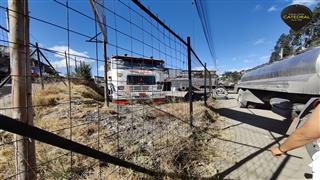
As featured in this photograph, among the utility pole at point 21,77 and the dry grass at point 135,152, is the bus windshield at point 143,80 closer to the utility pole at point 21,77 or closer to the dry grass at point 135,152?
the dry grass at point 135,152

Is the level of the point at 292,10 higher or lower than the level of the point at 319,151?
higher

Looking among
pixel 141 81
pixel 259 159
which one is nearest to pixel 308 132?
pixel 259 159

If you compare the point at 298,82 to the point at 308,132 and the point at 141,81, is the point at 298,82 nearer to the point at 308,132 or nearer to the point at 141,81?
the point at 308,132

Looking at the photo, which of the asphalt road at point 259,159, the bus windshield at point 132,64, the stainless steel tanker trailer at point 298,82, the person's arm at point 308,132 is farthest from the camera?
the bus windshield at point 132,64

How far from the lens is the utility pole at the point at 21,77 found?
6.31ft

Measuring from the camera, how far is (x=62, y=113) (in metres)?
7.03

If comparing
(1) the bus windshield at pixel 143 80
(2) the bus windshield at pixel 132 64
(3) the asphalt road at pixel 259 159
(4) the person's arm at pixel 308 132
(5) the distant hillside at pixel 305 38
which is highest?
(5) the distant hillside at pixel 305 38

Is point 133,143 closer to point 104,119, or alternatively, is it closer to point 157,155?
point 157,155

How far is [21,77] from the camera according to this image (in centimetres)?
197

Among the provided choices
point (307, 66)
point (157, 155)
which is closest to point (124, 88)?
point (157, 155)

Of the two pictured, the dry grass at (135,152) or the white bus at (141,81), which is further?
the white bus at (141,81)

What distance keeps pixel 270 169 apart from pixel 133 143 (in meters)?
2.46

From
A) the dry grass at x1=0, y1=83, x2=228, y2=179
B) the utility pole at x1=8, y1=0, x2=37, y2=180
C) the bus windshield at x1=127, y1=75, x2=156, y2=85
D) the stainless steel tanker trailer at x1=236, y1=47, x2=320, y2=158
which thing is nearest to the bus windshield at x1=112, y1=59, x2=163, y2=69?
the bus windshield at x1=127, y1=75, x2=156, y2=85

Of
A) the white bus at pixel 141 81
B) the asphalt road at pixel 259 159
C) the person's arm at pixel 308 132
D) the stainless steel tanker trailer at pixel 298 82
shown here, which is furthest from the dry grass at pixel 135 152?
the white bus at pixel 141 81
